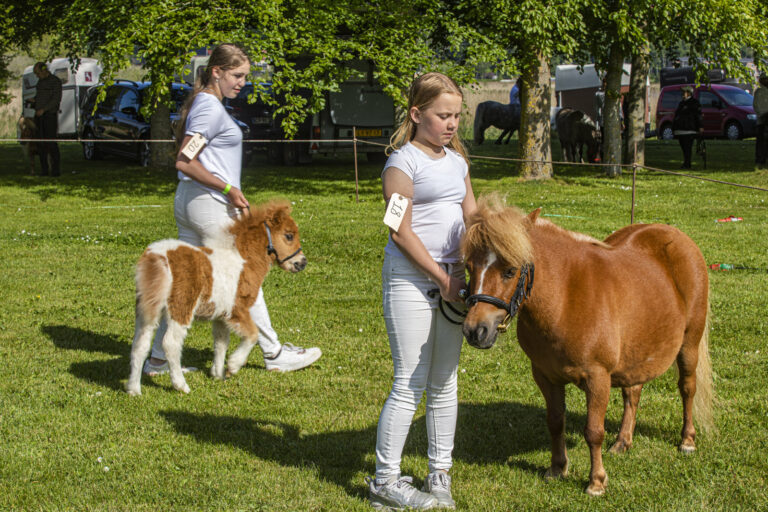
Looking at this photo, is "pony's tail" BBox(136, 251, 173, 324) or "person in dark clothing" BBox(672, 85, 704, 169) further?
"person in dark clothing" BBox(672, 85, 704, 169)

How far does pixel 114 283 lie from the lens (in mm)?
9188

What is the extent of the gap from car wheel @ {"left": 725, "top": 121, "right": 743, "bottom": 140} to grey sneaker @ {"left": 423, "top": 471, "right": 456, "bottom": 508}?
106ft

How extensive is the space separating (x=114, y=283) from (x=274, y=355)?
150 inches

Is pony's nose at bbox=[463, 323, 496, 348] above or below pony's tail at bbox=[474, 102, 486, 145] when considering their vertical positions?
below

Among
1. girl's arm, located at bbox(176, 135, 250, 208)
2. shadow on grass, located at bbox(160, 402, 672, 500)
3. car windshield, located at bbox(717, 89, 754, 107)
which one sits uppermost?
car windshield, located at bbox(717, 89, 754, 107)

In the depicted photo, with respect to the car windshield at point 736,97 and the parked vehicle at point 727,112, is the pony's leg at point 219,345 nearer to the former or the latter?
the parked vehicle at point 727,112

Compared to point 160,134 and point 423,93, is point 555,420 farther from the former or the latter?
point 160,134

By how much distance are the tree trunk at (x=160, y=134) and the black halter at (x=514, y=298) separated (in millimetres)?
16970

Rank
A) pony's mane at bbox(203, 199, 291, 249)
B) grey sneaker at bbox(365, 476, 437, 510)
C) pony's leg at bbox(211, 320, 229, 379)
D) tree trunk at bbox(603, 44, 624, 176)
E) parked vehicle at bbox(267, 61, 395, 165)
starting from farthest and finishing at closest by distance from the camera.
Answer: parked vehicle at bbox(267, 61, 395, 165) → tree trunk at bbox(603, 44, 624, 176) → pony's leg at bbox(211, 320, 229, 379) → pony's mane at bbox(203, 199, 291, 249) → grey sneaker at bbox(365, 476, 437, 510)

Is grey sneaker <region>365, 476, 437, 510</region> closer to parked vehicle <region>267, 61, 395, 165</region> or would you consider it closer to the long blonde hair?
the long blonde hair

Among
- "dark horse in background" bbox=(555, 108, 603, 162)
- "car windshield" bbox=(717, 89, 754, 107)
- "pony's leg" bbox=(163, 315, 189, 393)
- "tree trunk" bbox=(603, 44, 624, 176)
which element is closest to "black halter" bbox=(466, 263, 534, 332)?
"pony's leg" bbox=(163, 315, 189, 393)

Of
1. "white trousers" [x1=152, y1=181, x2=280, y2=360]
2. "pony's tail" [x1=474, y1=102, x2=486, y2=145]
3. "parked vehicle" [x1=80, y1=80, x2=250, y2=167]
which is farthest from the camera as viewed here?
"pony's tail" [x1=474, y1=102, x2=486, y2=145]

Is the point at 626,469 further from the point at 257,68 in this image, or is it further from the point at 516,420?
the point at 257,68

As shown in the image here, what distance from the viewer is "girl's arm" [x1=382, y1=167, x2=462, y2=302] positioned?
11.6 feet
